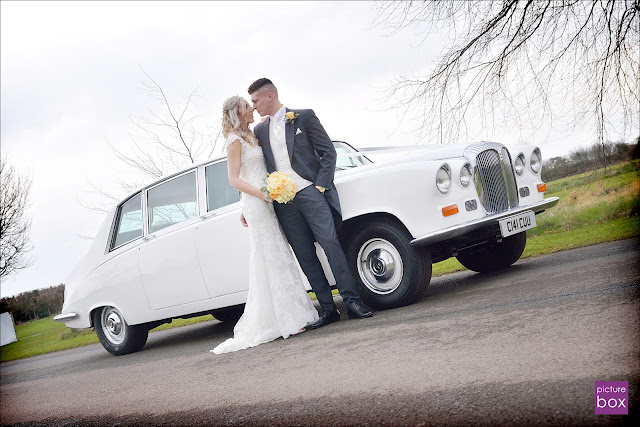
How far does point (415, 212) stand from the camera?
4.86 meters

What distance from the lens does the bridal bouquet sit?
16.4 feet

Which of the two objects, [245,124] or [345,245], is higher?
[245,124]

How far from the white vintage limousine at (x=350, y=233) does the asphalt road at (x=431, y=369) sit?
46 centimetres

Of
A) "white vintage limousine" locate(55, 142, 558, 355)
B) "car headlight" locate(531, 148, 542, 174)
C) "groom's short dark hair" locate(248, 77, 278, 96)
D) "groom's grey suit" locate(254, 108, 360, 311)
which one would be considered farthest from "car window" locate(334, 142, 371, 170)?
"car headlight" locate(531, 148, 542, 174)

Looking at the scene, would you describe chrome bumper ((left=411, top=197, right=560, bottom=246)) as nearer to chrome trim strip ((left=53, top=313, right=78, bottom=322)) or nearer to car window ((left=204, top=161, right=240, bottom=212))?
car window ((left=204, top=161, right=240, bottom=212))

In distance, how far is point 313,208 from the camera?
16.9 feet

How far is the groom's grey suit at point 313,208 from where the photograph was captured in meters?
5.07

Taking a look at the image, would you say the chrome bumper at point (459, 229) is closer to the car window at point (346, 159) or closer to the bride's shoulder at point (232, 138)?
the car window at point (346, 159)

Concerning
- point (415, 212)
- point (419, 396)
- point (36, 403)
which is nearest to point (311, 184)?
point (415, 212)

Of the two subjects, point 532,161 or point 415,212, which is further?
point 532,161

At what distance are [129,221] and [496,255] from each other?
Result: 432 centimetres

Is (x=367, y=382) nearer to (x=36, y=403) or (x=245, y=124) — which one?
(x=245, y=124)

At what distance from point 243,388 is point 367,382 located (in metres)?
0.98

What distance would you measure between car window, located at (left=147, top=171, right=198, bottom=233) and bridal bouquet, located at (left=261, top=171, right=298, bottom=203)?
56.8 inches
